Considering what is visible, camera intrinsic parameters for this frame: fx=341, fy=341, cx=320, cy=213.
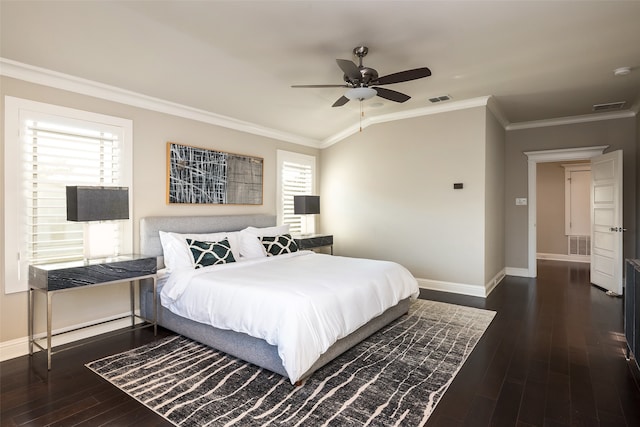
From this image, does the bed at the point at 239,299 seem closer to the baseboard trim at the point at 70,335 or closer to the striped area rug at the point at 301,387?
the striped area rug at the point at 301,387

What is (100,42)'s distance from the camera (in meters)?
2.99

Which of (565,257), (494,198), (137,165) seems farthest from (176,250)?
(565,257)

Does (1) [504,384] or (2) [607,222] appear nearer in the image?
(1) [504,384]

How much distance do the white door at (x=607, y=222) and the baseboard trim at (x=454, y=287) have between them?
2.19 meters

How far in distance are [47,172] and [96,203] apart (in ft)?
1.97

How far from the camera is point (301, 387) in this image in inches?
102

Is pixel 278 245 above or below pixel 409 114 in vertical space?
below

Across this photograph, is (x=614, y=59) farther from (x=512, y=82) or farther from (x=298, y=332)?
(x=298, y=332)

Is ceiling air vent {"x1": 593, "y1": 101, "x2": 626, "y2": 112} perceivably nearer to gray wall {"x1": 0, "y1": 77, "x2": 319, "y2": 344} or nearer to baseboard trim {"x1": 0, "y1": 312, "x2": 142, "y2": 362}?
gray wall {"x1": 0, "y1": 77, "x2": 319, "y2": 344}

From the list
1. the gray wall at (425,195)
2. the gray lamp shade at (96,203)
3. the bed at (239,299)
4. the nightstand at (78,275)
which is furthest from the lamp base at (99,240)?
the gray wall at (425,195)

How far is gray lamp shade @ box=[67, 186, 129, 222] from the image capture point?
123 inches

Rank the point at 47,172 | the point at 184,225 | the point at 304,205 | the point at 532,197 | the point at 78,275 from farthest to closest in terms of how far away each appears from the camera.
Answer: the point at 532,197
the point at 304,205
the point at 184,225
the point at 47,172
the point at 78,275

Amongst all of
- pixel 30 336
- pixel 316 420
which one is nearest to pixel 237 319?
pixel 316 420

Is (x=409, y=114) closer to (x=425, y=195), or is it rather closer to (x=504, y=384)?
(x=425, y=195)
